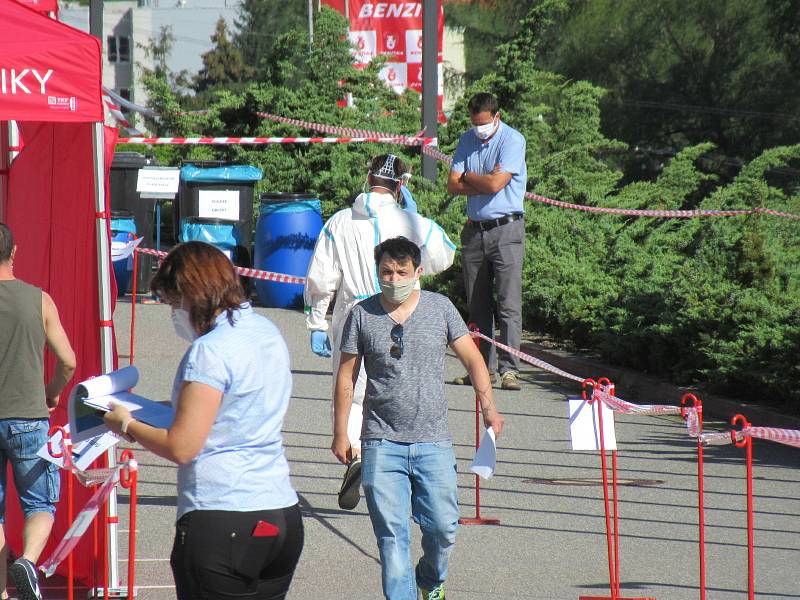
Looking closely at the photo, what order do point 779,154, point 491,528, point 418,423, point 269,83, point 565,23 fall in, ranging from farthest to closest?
point 565,23
point 269,83
point 779,154
point 491,528
point 418,423

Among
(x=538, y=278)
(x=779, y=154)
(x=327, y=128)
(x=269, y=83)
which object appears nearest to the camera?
(x=538, y=278)

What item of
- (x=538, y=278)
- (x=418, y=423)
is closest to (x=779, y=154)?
(x=538, y=278)

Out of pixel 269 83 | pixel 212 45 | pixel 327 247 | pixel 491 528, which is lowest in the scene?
pixel 491 528

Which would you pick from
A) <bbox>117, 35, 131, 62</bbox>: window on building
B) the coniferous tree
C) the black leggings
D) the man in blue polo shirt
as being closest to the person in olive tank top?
the black leggings

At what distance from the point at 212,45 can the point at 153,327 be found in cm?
7502

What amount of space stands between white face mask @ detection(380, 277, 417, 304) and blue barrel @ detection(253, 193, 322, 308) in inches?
386

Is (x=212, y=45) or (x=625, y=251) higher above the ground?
(x=212, y=45)

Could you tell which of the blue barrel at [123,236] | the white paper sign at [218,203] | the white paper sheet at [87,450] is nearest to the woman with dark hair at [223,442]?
the white paper sheet at [87,450]

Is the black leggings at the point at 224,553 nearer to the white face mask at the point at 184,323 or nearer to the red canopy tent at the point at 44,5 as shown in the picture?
the white face mask at the point at 184,323

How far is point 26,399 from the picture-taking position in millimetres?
5176

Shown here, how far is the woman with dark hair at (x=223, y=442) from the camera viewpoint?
3514 millimetres

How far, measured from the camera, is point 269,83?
62.2 ft

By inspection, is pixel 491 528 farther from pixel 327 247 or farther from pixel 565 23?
pixel 565 23

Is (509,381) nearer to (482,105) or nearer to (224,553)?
(482,105)
